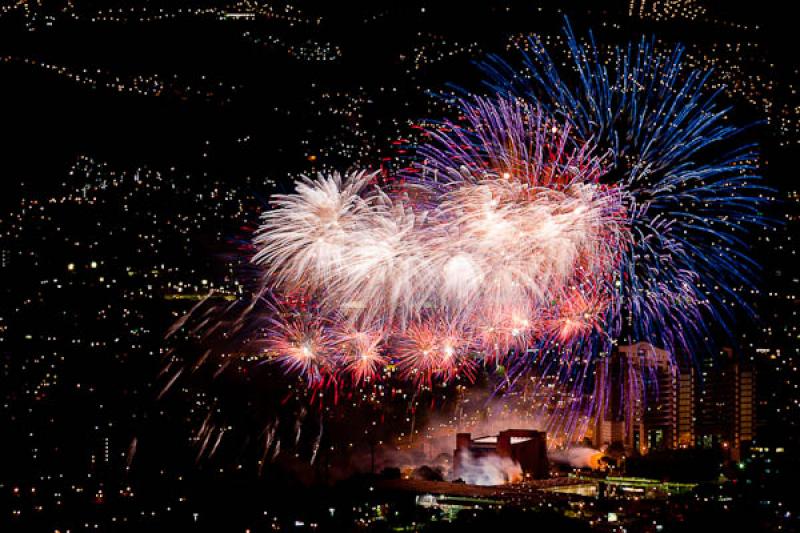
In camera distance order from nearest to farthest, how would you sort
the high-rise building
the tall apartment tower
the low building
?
the low building
the tall apartment tower
the high-rise building

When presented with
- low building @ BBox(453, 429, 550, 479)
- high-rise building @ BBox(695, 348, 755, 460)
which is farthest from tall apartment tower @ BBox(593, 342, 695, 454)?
low building @ BBox(453, 429, 550, 479)

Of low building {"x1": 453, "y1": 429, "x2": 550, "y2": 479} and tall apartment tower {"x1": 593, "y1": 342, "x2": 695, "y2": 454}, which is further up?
tall apartment tower {"x1": 593, "y1": 342, "x2": 695, "y2": 454}

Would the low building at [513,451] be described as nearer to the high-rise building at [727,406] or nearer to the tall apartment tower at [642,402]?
the tall apartment tower at [642,402]

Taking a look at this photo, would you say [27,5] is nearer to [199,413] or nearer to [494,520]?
[494,520]

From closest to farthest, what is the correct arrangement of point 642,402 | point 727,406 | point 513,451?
point 513,451 < point 642,402 < point 727,406

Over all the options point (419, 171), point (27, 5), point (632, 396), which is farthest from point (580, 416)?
point (27, 5)

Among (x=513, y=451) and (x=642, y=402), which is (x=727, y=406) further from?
(x=513, y=451)

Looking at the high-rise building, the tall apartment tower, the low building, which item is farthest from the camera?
the high-rise building

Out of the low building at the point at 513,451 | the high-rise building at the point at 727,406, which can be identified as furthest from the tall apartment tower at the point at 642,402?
the low building at the point at 513,451

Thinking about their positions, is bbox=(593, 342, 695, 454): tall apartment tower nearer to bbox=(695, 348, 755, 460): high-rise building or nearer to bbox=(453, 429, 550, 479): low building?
bbox=(695, 348, 755, 460): high-rise building

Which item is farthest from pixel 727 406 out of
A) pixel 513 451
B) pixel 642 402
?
pixel 513 451

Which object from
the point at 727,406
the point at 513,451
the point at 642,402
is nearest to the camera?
the point at 513,451
